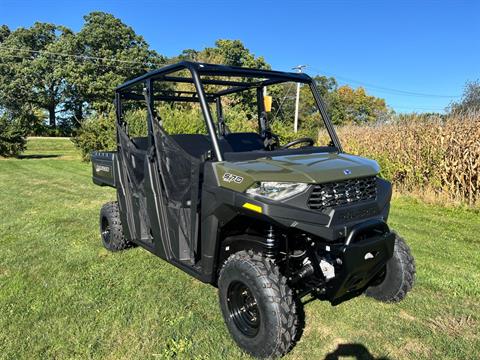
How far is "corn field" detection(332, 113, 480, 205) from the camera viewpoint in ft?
28.0

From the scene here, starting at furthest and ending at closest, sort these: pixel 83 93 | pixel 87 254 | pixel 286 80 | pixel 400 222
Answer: pixel 83 93
pixel 400 222
pixel 87 254
pixel 286 80

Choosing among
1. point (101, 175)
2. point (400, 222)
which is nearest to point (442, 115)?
point (400, 222)

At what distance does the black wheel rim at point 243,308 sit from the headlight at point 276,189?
71 cm

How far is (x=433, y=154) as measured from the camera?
9133 mm

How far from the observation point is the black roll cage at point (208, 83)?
3.30m

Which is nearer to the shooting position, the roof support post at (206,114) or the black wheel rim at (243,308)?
the black wheel rim at (243,308)

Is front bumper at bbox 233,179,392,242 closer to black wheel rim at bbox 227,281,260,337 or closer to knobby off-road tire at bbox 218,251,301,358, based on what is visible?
knobby off-road tire at bbox 218,251,301,358

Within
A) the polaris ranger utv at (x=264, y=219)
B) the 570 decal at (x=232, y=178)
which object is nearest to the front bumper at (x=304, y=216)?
the polaris ranger utv at (x=264, y=219)

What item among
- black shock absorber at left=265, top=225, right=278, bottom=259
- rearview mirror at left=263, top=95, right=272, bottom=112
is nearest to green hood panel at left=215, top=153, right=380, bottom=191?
black shock absorber at left=265, top=225, right=278, bottom=259

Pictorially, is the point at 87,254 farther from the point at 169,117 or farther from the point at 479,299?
the point at 169,117

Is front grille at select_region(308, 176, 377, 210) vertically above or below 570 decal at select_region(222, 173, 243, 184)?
below

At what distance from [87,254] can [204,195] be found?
9.17ft

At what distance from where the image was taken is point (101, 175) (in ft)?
18.0

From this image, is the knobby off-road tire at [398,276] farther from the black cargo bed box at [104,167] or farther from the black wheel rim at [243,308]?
the black cargo bed box at [104,167]
